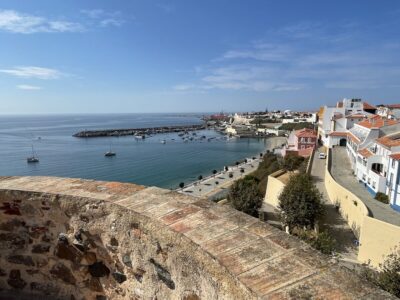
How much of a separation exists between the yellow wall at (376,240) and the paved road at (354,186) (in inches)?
80.4

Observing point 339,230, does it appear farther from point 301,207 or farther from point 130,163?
point 130,163

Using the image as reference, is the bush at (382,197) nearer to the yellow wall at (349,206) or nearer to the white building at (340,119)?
the yellow wall at (349,206)

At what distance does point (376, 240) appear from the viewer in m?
13.1

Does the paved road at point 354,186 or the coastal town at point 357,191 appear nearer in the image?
the coastal town at point 357,191

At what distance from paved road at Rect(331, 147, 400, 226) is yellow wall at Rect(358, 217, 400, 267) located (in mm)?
2043

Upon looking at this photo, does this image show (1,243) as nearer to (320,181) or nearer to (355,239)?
(355,239)

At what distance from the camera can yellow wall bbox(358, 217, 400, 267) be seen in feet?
41.3

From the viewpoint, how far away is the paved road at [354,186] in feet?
51.9

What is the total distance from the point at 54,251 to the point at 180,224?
153cm

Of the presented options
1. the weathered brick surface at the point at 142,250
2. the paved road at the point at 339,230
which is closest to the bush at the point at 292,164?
the paved road at the point at 339,230

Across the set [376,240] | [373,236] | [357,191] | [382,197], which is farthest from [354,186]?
[376,240]

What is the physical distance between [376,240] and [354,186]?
31.8 ft

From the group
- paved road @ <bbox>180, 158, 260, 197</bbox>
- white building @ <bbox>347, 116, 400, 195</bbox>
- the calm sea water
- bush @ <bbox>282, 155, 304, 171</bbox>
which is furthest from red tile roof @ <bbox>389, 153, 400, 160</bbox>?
the calm sea water

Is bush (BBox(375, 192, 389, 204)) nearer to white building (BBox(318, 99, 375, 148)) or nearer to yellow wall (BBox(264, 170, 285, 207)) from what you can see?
yellow wall (BBox(264, 170, 285, 207))
